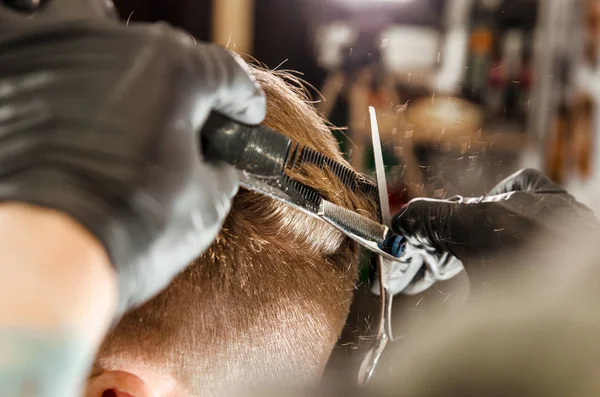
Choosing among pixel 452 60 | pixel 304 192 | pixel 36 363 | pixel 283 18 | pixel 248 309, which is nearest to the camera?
pixel 36 363

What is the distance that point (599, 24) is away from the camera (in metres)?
3.88

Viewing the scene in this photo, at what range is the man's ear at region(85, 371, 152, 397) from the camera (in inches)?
37.9

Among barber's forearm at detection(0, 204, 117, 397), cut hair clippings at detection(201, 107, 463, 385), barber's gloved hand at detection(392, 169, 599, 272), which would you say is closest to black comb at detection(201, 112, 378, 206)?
cut hair clippings at detection(201, 107, 463, 385)

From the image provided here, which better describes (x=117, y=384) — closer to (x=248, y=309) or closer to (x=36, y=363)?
(x=248, y=309)

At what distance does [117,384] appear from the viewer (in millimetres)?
962

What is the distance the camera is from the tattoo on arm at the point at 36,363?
487 millimetres

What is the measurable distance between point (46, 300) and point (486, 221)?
0.86 metres

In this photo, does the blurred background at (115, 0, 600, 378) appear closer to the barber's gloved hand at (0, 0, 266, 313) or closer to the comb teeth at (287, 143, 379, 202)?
the comb teeth at (287, 143, 379, 202)

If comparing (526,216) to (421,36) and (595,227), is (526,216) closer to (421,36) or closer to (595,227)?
(595,227)

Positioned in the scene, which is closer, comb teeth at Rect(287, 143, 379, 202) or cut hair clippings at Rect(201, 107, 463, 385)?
cut hair clippings at Rect(201, 107, 463, 385)

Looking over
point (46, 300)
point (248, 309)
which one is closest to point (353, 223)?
point (248, 309)

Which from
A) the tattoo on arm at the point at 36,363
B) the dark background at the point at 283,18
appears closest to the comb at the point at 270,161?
the tattoo on arm at the point at 36,363

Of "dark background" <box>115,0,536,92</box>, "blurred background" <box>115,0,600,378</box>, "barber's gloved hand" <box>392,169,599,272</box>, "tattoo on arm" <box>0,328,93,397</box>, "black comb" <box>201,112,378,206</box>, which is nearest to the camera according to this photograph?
"tattoo on arm" <box>0,328,93,397</box>

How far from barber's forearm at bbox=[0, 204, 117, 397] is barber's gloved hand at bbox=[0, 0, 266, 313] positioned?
0.06 feet
